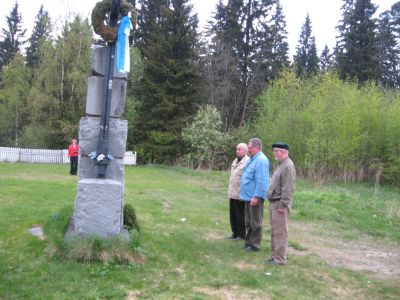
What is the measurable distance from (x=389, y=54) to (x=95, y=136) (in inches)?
1741

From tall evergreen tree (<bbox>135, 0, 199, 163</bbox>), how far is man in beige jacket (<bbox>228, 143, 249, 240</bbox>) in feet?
75.4

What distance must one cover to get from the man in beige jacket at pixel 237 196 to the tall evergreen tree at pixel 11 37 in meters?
51.1

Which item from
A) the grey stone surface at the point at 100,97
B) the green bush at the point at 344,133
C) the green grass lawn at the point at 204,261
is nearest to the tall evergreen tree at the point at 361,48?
the green bush at the point at 344,133

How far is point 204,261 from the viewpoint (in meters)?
6.33

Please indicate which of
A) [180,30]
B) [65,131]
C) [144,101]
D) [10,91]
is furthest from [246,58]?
[10,91]

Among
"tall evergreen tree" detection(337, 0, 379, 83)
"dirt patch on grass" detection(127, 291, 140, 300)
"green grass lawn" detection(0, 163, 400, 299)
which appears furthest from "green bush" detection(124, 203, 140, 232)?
"tall evergreen tree" detection(337, 0, 379, 83)

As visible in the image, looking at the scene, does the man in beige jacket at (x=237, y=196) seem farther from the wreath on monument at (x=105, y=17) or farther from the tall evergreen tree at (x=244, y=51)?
the tall evergreen tree at (x=244, y=51)

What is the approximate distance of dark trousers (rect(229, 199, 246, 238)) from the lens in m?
7.82

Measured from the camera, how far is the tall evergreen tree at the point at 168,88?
102 feet

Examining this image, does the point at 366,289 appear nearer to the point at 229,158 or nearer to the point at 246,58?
the point at 229,158

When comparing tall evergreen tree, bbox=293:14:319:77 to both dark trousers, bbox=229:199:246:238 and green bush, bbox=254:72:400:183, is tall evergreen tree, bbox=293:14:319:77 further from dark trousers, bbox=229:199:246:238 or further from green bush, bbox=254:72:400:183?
Answer: dark trousers, bbox=229:199:246:238

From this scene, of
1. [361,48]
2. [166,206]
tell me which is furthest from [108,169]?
[361,48]

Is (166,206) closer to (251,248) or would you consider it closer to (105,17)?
(251,248)

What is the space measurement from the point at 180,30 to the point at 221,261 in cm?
2777
